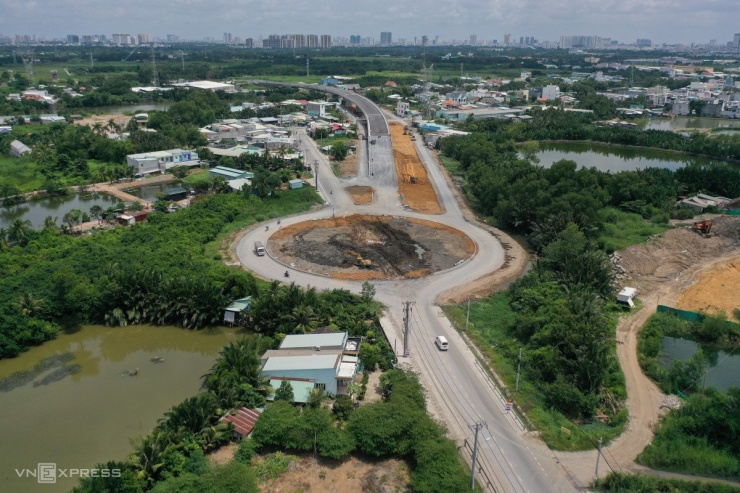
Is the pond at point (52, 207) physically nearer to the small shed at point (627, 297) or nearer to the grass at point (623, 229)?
the grass at point (623, 229)

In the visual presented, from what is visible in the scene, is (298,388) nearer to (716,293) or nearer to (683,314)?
(683,314)

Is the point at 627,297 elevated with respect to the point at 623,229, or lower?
lower

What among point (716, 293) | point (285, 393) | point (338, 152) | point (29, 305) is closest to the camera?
point (285, 393)

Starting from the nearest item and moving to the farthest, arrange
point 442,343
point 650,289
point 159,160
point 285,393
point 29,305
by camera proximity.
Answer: point 285,393
point 442,343
point 29,305
point 650,289
point 159,160

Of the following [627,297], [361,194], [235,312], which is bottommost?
[235,312]

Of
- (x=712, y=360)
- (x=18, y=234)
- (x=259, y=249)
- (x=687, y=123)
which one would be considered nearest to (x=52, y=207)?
(x=18, y=234)

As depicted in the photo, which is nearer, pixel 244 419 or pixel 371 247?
pixel 244 419

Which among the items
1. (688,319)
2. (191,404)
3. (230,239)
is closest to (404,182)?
(230,239)
